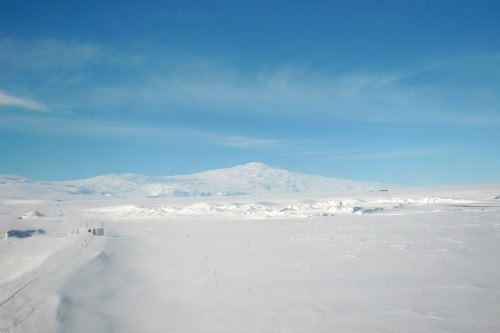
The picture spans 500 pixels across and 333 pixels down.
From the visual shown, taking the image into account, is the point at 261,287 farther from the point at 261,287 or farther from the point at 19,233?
the point at 19,233

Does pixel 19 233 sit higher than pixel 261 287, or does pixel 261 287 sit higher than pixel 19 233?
pixel 19 233

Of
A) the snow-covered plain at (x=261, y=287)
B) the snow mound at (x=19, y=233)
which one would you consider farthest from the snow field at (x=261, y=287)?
the snow mound at (x=19, y=233)

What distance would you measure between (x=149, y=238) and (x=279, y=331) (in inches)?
680

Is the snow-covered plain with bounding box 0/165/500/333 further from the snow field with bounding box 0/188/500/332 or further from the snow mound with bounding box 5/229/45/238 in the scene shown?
the snow mound with bounding box 5/229/45/238

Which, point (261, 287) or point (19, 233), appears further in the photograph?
point (19, 233)

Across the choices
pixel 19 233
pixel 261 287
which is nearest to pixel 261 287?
pixel 261 287


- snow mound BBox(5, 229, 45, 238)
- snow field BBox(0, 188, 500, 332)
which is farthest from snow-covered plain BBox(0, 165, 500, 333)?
snow mound BBox(5, 229, 45, 238)

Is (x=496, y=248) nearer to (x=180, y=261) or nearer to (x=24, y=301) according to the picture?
(x=180, y=261)

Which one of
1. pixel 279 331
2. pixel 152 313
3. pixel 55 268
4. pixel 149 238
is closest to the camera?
pixel 279 331

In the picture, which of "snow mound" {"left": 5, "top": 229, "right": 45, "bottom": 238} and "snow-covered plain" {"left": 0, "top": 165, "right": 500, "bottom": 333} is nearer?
"snow-covered plain" {"left": 0, "top": 165, "right": 500, "bottom": 333}


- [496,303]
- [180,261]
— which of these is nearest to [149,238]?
[180,261]

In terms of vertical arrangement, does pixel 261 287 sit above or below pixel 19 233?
below

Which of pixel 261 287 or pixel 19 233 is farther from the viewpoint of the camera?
pixel 19 233

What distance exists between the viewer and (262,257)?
14.8 metres
